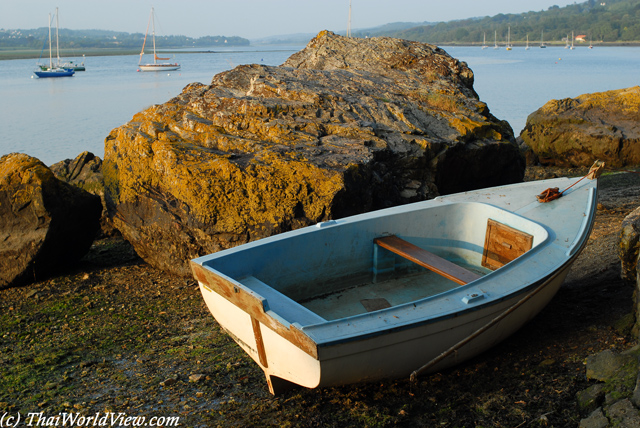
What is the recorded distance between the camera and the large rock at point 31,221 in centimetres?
622

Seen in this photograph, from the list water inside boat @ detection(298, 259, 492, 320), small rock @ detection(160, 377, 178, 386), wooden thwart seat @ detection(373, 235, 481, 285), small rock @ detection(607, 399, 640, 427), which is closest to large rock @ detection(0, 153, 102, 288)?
small rock @ detection(160, 377, 178, 386)

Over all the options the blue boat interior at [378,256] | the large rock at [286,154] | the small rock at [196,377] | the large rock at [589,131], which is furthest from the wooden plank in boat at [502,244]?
the large rock at [589,131]

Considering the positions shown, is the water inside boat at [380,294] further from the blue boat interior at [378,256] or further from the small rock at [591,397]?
the small rock at [591,397]

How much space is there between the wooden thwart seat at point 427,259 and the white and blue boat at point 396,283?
0.02 metres

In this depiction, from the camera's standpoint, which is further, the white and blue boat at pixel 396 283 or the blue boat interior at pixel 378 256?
the blue boat interior at pixel 378 256

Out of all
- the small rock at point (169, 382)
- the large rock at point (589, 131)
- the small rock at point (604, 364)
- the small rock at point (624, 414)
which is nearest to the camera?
the small rock at point (624, 414)

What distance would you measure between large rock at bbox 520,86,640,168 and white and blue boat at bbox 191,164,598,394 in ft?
23.4

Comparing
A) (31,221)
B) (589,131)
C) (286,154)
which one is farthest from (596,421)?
(589,131)

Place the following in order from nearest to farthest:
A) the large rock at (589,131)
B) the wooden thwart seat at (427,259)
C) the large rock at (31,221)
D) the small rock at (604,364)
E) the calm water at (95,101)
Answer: the small rock at (604,364) < the wooden thwart seat at (427,259) < the large rock at (31,221) < the large rock at (589,131) < the calm water at (95,101)

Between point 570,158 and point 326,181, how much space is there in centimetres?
829

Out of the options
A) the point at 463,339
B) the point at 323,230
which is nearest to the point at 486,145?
the point at 323,230

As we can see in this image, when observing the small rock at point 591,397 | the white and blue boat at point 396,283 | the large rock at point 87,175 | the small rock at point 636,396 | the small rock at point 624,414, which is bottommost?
the small rock at point 591,397

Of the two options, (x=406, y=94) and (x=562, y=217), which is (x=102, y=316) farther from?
(x=406, y=94)

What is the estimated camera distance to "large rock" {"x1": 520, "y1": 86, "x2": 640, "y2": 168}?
1158 centimetres
